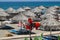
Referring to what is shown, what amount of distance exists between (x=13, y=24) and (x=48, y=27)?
4976 millimetres

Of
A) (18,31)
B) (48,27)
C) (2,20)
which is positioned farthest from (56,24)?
(2,20)

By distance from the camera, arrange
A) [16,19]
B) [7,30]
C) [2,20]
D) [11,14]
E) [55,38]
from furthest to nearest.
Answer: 1. [11,14]
2. [2,20]
3. [16,19]
4. [7,30]
5. [55,38]

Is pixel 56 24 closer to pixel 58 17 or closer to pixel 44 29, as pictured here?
pixel 44 29

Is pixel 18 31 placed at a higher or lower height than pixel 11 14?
lower

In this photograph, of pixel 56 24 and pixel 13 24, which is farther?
pixel 13 24

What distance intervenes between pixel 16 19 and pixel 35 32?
10.8ft

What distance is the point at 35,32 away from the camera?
21359 mm

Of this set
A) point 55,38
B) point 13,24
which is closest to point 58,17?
point 13,24

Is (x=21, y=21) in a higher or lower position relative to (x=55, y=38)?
higher

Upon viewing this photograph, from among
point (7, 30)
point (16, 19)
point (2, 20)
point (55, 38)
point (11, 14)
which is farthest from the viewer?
point (11, 14)

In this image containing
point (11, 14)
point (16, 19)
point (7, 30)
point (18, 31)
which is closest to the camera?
point (18, 31)

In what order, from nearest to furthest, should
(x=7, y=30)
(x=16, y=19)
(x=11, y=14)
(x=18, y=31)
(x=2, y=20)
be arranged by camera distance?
(x=18, y=31), (x=7, y=30), (x=16, y=19), (x=2, y=20), (x=11, y=14)

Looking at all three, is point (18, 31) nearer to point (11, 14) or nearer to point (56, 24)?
point (56, 24)

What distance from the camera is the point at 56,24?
70.1 feet
